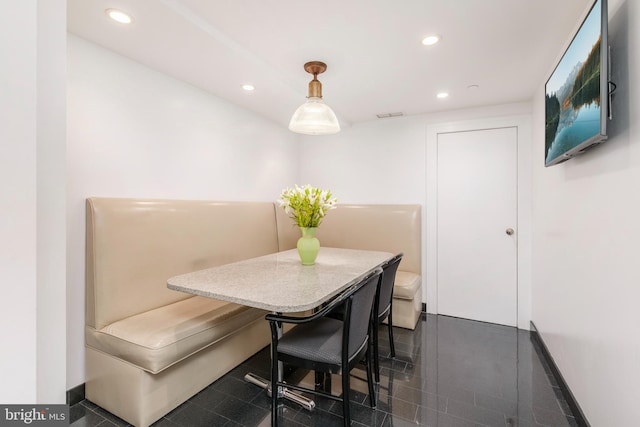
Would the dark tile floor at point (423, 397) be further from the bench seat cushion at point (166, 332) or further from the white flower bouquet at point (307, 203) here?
the white flower bouquet at point (307, 203)

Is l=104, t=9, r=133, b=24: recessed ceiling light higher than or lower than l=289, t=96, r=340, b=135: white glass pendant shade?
higher

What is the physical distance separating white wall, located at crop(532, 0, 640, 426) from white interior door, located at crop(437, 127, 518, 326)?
1.08m

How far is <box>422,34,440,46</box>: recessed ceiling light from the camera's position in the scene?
6.37 feet

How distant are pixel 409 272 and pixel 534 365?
1.36 m

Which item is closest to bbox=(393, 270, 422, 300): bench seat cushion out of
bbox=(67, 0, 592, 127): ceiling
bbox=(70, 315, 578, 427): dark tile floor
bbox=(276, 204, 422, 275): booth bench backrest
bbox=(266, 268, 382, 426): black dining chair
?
bbox=(276, 204, 422, 275): booth bench backrest

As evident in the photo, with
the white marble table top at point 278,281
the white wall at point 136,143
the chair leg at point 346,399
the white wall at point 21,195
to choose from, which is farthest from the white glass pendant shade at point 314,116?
the chair leg at point 346,399

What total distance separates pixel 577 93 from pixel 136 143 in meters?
2.82

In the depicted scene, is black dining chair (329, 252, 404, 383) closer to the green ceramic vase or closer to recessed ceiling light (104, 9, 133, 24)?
the green ceramic vase

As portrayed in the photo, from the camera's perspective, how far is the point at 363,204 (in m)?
3.85

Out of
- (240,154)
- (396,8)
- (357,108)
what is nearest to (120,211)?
(240,154)

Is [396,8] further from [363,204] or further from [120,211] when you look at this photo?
[363,204]

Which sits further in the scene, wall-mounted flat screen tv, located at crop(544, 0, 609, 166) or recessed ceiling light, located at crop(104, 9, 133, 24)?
recessed ceiling light, located at crop(104, 9, 133, 24)

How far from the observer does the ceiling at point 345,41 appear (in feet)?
5.49

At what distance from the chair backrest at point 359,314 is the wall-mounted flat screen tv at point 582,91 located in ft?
4.09
